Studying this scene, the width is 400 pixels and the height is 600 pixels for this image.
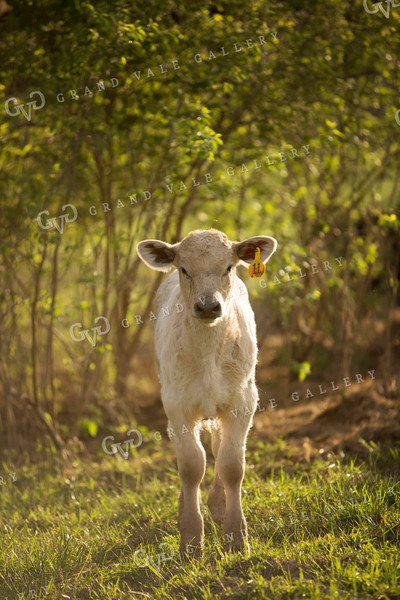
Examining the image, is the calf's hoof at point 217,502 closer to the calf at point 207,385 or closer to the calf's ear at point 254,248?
the calf at point 207,385

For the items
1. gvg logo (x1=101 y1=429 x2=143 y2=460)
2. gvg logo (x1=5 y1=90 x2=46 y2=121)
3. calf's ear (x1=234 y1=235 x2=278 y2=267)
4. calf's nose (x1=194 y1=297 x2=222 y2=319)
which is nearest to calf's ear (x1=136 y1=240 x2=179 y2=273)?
calf's ear (x1=234 y1=235 x2=278 y2=267)

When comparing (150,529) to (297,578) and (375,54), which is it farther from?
(375,54)

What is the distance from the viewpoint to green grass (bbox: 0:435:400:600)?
4.10 metres

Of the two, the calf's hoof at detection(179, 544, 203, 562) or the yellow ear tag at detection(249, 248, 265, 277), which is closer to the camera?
the calf's hoof at detection(179, 544, 203, 562)

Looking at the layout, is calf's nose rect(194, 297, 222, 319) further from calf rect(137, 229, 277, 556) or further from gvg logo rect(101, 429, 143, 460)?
gvg logo rect(101, 429, 143, 460)

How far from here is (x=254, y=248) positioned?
524 centimetres

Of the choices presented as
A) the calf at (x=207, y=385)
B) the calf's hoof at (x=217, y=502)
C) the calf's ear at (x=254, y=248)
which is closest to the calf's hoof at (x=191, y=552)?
the calf at (x=207, y=385)

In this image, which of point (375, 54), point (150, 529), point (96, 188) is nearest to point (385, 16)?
point (375, 54)

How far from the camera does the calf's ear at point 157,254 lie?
5.20 m

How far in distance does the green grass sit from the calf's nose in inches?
67.2

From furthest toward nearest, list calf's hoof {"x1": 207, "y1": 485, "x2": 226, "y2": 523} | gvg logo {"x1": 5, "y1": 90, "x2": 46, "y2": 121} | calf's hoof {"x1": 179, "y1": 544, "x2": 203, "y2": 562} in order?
gvg logo {"x1": 5, "y1": 90, "x2": 46, "y2": 121}
calf's hoof {"x1": 207, "y1": 485, "x2": 226, "y2": 523}
calf's hoof {"x1": 179, "y1": 544, "x2": 203, "y2": 562}

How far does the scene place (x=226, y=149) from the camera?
8586mm

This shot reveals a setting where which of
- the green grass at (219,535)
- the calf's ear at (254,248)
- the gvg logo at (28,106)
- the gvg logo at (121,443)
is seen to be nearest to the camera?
the green grass at (219,535)

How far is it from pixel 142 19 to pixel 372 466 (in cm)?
511
